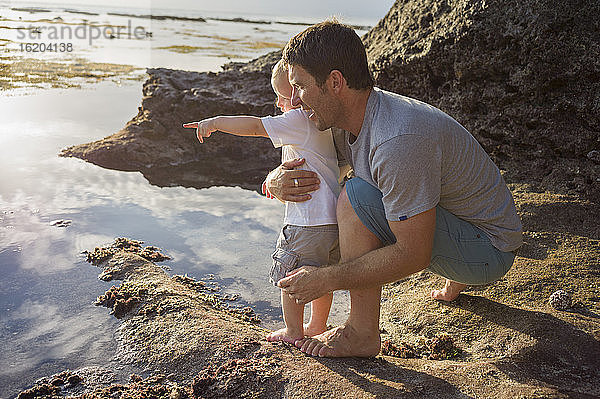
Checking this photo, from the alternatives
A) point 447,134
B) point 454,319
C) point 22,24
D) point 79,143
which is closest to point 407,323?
point 454,319

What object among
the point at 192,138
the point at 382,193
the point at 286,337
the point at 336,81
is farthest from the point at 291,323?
the point at 192,138

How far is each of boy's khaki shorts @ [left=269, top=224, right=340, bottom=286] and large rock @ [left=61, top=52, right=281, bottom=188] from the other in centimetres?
330

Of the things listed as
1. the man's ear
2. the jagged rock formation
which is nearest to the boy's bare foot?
the man's ear

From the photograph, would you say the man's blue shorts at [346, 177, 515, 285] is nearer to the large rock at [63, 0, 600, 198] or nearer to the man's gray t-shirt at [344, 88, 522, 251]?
the man's gray t-shirt at [344, 88, 522, 251]

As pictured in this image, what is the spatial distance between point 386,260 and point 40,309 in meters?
2.23

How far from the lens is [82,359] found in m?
3.02

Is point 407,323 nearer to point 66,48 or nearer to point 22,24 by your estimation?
point 66,48

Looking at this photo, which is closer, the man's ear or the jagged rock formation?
the man's ear

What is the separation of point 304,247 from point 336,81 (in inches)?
32.4

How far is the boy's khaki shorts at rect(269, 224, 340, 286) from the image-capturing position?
2836 mm

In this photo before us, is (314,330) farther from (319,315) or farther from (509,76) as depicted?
(509,76)

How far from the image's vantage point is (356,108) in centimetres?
271

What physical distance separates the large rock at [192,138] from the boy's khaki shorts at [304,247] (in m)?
3.30

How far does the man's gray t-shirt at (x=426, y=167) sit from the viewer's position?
2436 mm
